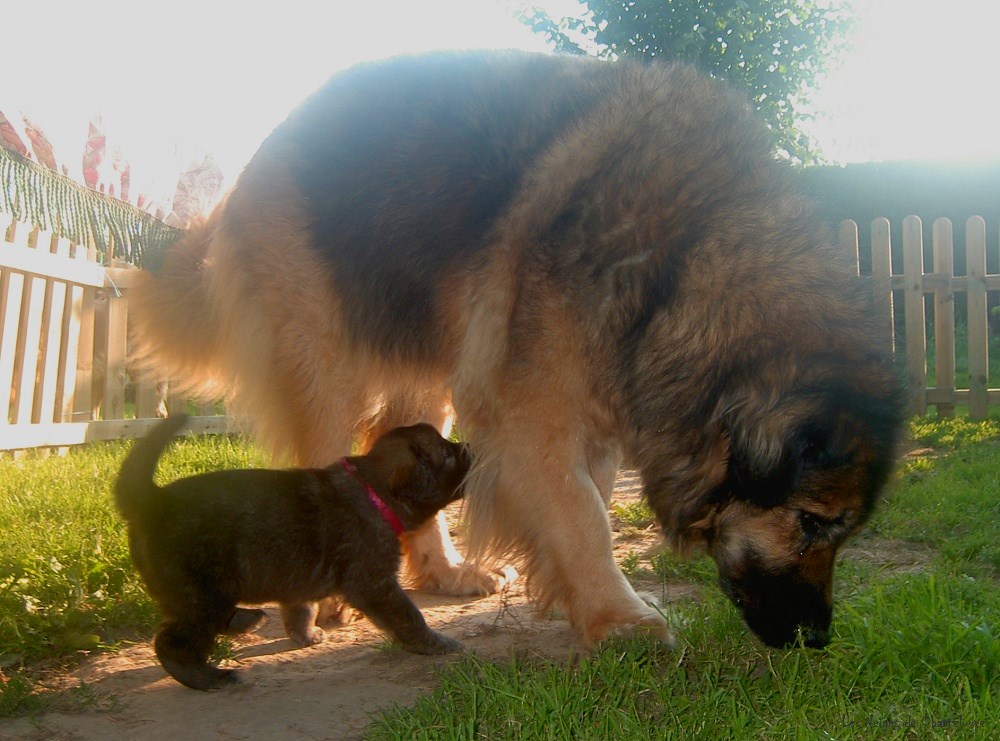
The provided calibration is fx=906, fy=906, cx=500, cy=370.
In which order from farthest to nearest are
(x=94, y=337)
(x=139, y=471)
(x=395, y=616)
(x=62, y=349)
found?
(x=94, y=337), (x=62, y=349), (x=395, y=616), (x=139, y=471)

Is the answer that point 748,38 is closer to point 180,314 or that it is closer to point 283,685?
point 180,314

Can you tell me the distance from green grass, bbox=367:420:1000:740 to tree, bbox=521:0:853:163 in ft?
22.2

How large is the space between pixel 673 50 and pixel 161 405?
5.76 m

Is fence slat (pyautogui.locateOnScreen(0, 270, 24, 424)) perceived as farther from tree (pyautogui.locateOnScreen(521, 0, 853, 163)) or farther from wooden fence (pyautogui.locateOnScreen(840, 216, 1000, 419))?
wooden fence (pyautogui.locateOnScreen(840, 216, 1000, 419))

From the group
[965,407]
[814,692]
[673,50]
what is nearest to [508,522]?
[814,692]

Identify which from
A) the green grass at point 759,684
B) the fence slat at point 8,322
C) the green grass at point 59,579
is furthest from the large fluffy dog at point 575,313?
the fence slat at point 8,322

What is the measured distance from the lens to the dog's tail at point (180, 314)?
14.0 ft

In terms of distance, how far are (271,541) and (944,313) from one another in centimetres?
815

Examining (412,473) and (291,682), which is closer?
(291,682)

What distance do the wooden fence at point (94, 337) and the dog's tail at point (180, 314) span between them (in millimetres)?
1237

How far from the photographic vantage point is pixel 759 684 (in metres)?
2.45

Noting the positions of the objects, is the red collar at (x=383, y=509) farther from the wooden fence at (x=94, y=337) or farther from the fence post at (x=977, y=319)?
the fence post at (x=977, y=319)

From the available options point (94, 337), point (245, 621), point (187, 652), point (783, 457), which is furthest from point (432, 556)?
point (94, 337)

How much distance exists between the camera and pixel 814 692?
2348 millimetres
